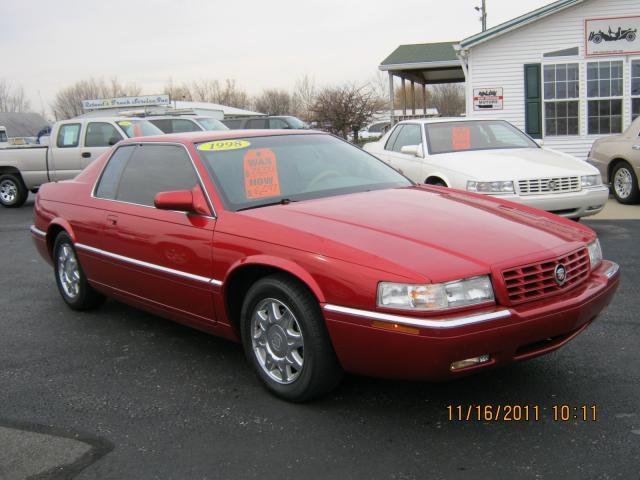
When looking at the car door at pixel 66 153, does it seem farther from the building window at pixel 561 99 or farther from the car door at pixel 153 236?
the building window at pixel 561 99

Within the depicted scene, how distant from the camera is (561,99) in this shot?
15586 mm

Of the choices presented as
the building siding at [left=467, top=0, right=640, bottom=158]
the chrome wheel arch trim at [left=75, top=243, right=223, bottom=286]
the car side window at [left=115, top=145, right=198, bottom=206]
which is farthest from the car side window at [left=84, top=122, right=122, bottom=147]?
the car side window at [left=115, top=145, right=198, bottom=206]

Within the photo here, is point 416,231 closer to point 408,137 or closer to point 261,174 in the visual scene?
point 261,174

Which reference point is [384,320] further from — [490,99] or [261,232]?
[490,99]

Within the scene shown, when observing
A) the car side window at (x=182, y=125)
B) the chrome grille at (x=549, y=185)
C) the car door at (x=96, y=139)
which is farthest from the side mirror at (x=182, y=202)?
the car side window at (x=182, y=125)

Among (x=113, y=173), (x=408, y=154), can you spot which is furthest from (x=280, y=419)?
(x=408, y=154)

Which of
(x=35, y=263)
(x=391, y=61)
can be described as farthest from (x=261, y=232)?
(x=391, y=61)

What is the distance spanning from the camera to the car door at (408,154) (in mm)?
8609

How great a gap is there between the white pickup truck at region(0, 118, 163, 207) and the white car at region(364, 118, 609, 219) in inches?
248

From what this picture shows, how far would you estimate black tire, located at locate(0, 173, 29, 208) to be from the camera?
14281mm

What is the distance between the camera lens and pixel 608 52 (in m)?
15.3

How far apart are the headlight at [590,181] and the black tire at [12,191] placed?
37.4 feet

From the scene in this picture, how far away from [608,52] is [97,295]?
13.7 metres

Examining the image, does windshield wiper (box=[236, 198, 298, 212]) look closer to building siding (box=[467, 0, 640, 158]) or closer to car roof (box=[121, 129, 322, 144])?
car roof (box=[121, 129, 322, 144])
